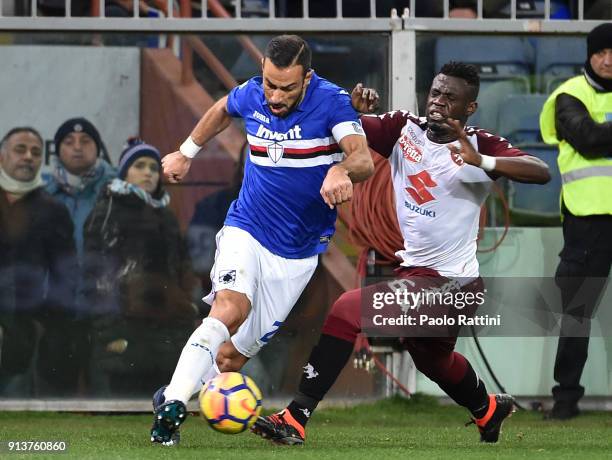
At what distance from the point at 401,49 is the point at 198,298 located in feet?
7.82

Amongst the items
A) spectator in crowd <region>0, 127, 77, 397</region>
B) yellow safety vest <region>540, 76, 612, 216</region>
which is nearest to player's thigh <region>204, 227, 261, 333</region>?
spectator in crowd <region>0, 127, 77, 397</region>

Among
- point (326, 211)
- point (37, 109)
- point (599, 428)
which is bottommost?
point (599, 428)

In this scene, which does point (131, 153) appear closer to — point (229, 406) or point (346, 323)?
point (346, 323)

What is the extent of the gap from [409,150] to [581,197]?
7.28 ft

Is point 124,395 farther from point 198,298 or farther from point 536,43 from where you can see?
point 536,43

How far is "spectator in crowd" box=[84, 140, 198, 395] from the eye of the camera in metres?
10.3

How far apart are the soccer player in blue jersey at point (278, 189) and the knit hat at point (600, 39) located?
8.99ft

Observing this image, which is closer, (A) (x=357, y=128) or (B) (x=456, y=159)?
(A) (x=357, y=128)

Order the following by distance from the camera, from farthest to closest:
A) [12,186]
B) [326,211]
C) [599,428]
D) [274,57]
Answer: [12,186]
[599,428]
[326,211]
[274,57]

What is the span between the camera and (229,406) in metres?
6.83

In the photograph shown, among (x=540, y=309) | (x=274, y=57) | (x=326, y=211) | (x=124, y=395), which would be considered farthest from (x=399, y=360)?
(x=274, y=57)

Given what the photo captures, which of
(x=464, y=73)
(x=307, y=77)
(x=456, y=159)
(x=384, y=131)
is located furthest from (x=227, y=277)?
(x=464, y=73)

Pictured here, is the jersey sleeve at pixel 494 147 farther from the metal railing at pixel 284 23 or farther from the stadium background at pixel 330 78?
the metal railing at pixel 284 23

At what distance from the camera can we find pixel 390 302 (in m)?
7.64
